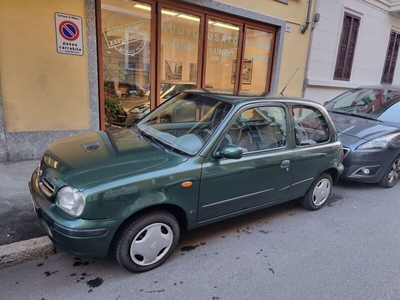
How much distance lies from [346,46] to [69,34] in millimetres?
8922

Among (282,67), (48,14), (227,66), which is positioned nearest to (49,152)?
(48,14)

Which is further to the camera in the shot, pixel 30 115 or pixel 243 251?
pixel 30 115

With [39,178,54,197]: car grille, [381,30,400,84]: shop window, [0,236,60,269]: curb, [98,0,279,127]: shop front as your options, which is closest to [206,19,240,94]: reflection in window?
[98,0,279,127]: shop front

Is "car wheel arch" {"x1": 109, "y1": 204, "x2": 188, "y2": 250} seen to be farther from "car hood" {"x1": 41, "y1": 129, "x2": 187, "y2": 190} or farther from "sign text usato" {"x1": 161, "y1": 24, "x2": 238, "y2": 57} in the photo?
"sign text usato" {"x1": 161, "y1": 24, "x2": 238, "y2": 57}

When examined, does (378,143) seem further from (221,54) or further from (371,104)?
(221,54)

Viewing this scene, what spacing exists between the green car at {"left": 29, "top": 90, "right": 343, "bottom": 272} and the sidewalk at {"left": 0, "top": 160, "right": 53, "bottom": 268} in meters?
0.48

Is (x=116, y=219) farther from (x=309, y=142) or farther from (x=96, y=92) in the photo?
(x=96, y=92)

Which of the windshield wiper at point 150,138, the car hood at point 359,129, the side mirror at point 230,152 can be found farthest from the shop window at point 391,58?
the windshield wiper at point 150,138

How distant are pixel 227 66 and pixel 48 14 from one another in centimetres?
438

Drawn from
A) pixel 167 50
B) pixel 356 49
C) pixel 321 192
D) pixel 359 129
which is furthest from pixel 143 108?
pixel 356 49

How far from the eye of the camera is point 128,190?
7.46ft

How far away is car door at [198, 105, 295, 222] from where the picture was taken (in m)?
2.77

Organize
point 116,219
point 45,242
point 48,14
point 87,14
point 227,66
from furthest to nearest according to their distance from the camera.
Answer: point 227,66
point 87,14
point 48,14
point 45,242
point 116,219

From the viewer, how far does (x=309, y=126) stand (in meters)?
3.72
